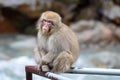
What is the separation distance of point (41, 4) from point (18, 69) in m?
3.68

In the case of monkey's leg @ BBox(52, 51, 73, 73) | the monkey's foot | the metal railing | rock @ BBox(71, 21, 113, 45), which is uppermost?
rock @ BBox(71, 21, 113, 45)

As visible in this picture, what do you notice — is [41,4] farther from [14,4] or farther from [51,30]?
[51,30]

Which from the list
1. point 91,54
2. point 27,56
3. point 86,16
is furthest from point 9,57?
point 86,16

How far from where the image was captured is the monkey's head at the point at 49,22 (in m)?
2.92

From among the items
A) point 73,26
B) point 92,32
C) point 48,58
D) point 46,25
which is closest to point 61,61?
point 48,58

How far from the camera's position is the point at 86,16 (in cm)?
1092

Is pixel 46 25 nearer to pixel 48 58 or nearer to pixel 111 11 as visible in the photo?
pixel 48 58

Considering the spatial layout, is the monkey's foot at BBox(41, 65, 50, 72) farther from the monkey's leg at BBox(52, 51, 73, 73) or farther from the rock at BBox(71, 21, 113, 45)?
the rock at BBox(71, 21, 113, 45)

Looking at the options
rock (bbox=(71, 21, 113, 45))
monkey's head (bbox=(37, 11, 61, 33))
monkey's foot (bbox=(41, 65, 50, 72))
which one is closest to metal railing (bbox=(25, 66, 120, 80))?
monkey's foot (bbox=(41, 65, 50, 72))

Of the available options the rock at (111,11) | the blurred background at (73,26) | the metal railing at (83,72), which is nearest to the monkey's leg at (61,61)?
the metal railing at (83,72)

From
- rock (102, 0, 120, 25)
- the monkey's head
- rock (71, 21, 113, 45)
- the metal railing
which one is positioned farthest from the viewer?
rock (102, 0, 120, 25)

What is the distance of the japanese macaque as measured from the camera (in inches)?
116

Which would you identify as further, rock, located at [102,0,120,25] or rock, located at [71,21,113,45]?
rock, located at [102,0,120,25]

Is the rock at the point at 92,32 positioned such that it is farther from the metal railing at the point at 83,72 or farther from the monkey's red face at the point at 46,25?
the metal railing at the point at 83,72
